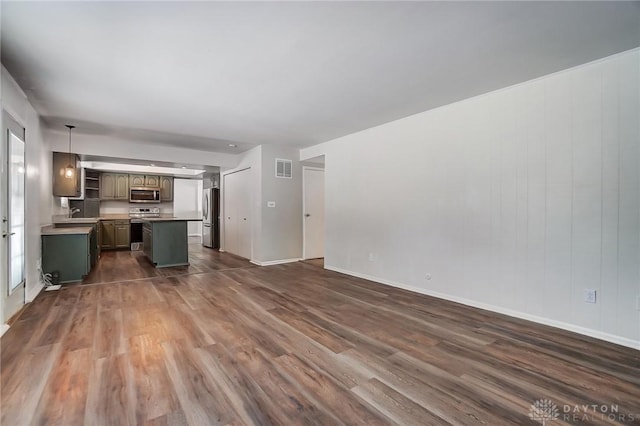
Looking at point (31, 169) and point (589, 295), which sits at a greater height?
point (31, 169)

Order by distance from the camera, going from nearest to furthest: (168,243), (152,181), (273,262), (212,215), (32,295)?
(32,295), (168,243), (273,262), (212,215), (152,181)

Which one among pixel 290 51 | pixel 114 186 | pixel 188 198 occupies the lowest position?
pixel 188 198

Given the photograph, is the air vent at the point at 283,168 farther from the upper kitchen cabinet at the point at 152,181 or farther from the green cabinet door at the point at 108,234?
the green cabinet door at the point at 108,234

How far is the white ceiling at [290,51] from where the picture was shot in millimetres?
1963

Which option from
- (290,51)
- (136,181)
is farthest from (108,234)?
(290,51)

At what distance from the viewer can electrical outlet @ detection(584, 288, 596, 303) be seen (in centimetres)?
262

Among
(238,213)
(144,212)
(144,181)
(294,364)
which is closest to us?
(294,364)

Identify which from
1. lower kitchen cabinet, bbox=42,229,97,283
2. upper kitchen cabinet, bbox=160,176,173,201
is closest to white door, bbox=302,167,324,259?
lower kitchen cabinet, bbox=42,229,97,283

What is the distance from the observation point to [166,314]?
3203 millimetres

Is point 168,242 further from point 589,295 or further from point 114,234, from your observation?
point 589,295

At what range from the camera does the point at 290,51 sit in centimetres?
244

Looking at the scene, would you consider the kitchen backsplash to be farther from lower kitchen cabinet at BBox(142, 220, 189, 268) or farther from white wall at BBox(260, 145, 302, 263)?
white wall at BBox(260, 145, 302, 263)

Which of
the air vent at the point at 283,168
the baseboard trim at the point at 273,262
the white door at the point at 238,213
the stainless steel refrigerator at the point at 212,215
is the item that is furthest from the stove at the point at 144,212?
the air vent at the point at 283,168

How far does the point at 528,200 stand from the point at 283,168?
4402 millimetres
